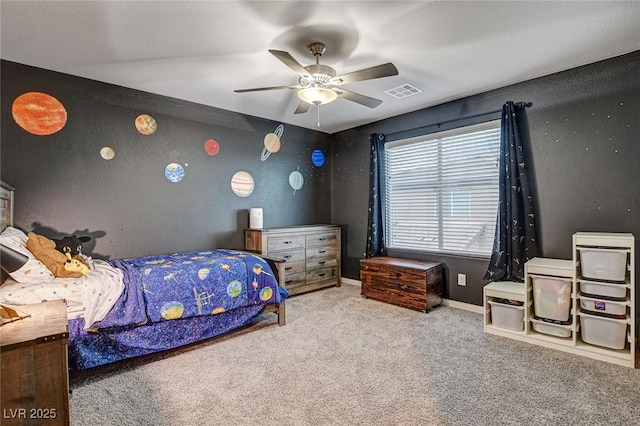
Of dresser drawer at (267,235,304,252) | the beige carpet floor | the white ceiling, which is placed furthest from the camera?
dresser drawer at (267,235,304,252)

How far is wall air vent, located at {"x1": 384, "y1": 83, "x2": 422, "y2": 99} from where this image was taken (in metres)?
3.29

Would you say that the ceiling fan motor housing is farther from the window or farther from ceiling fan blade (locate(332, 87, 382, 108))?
the window

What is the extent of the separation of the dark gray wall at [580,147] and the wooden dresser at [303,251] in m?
1.81

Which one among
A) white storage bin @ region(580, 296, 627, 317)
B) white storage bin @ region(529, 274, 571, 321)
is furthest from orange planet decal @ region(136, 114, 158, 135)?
white storage bin @ region(580, 296, 627, 317)

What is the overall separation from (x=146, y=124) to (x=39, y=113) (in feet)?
2.86

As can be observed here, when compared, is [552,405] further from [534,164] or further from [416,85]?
[416,85]

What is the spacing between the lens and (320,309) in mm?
3686

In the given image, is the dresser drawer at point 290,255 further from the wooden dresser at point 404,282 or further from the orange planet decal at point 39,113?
the orange planet decal at point 39,113

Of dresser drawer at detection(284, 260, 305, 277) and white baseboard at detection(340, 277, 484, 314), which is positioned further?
dresser drawer at detection(284, 260, 305, 277)

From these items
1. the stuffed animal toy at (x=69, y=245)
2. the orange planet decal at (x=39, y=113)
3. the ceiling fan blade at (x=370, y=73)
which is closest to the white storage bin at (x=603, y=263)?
the ceiling fan blade at (x=370, y=73)

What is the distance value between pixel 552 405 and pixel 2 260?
3.52 metres

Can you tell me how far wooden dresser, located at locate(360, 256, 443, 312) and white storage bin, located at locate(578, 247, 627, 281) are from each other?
140cm

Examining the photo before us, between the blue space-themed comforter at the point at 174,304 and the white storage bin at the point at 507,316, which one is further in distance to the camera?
the white storage bin at the point at 507,316

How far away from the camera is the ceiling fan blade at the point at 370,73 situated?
2164 millimetres
